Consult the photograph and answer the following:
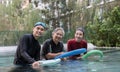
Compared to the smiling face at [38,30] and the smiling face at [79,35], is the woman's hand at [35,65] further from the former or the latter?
the smiling face at [79,35]

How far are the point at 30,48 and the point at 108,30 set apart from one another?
58.5ft

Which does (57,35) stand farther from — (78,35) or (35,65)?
(35,65)

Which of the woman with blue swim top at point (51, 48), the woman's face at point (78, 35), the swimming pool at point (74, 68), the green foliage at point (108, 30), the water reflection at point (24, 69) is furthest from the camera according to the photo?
the green foliage at point (108, 30)

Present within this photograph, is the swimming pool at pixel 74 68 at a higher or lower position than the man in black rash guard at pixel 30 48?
lower

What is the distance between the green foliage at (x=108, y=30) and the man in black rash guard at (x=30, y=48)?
677 inches

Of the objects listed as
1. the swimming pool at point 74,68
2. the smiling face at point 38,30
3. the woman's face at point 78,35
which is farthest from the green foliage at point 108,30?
the smiling face at point 38,30

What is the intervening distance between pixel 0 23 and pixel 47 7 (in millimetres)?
A: 6942

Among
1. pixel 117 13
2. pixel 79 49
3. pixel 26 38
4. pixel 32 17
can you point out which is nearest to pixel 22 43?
pixel 26 38

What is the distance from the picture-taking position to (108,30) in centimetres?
2308

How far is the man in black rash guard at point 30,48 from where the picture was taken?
5496 millimetres

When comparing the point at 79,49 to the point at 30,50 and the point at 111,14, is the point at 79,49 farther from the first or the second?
the point at 111,14

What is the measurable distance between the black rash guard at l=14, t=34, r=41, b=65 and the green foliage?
17.2 m

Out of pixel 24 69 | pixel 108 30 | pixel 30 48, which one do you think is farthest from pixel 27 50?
pixel 108 30

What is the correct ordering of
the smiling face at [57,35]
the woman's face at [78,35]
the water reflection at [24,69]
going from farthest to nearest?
the woman's face at [78,35] < the smiling face at [57,35] < the water reflection at [24,69]
